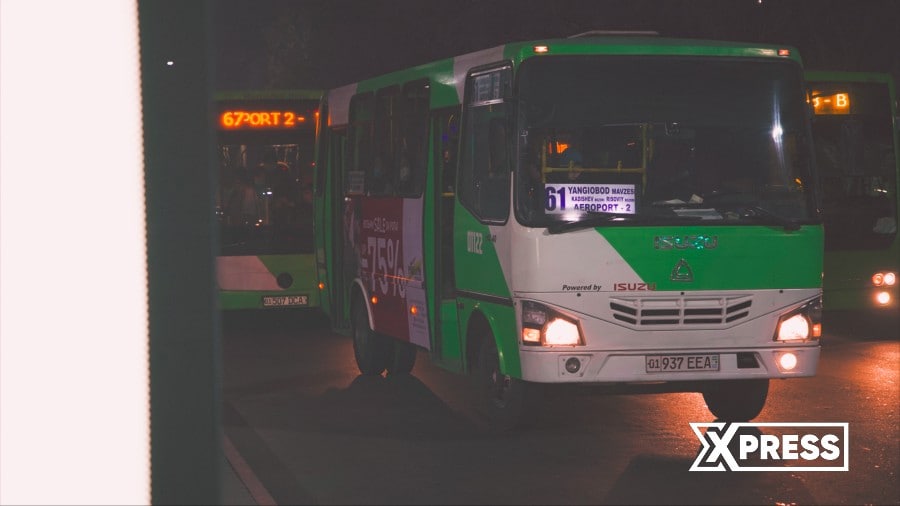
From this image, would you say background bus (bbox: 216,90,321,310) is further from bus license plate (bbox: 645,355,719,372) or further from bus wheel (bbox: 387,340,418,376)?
bus license plate (bbox: 645,355,719,372)

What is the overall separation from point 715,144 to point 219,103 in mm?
10239

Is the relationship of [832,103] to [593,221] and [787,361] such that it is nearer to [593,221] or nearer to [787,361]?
[787,361]

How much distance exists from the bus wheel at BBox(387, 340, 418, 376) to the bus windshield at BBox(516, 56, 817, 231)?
4.41 meters

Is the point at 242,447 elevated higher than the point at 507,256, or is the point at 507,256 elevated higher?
the point at 507,256

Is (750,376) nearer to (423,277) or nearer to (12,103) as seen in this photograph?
(423,277)

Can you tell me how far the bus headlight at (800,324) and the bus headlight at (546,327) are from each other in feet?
4.61

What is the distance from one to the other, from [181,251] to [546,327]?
590cm

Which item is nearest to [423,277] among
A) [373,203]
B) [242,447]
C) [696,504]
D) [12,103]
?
[373,203]

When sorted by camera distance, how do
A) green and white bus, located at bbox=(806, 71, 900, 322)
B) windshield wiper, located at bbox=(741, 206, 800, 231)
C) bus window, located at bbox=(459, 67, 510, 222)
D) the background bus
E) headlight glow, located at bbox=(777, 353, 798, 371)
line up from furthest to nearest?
the background bus, green and white bus, located at bbox=(806, 71, 900, 322), bus window, located at bbox=(459, 67, 510, 222), windshield wiper, located at bbox=(741, 206, 800, 231), headlight glow, located at bbox=(777, 353, 798, 371)

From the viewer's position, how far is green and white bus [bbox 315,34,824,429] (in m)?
11.4

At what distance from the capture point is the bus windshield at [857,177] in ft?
61.7

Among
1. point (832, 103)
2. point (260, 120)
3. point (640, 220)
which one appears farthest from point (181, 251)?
point (260, 120)

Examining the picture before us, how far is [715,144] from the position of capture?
11750 mm
